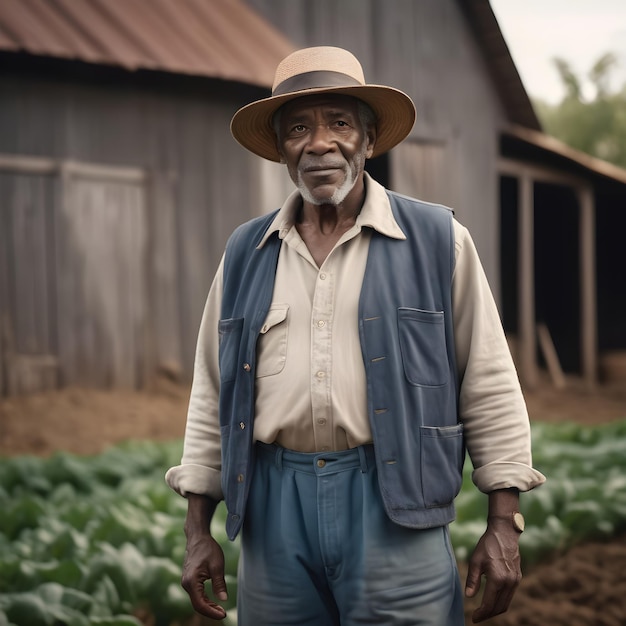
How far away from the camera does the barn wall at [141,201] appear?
928 centimetres

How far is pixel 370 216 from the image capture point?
→ 271 centimetres

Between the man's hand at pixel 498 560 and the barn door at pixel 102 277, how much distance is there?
740cm

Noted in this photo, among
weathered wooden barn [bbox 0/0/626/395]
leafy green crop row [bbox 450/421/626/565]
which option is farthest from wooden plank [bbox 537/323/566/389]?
leafy green crop row [bbox 450/421/626/565]

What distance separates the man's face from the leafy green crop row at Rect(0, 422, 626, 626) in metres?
1.99

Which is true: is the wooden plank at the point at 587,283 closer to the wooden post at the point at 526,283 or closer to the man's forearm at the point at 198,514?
the wooden post at the point at 526,283

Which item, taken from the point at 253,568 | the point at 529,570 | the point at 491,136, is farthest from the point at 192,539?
the point at 491,136

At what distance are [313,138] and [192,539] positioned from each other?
3.75 feet

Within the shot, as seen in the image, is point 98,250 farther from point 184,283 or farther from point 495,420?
point 495,420

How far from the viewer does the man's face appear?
8.98 feet

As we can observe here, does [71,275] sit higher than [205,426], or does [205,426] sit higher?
[71,275]

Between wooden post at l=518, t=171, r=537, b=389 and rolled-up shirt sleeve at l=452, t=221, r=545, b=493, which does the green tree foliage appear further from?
rolled-up shirt sleeve at l=452, t=221, r=545, b=493

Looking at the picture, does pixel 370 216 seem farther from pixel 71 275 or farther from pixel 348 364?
pixel 71 275

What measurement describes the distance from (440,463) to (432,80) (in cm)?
1043

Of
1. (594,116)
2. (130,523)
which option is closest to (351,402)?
(130,523)
